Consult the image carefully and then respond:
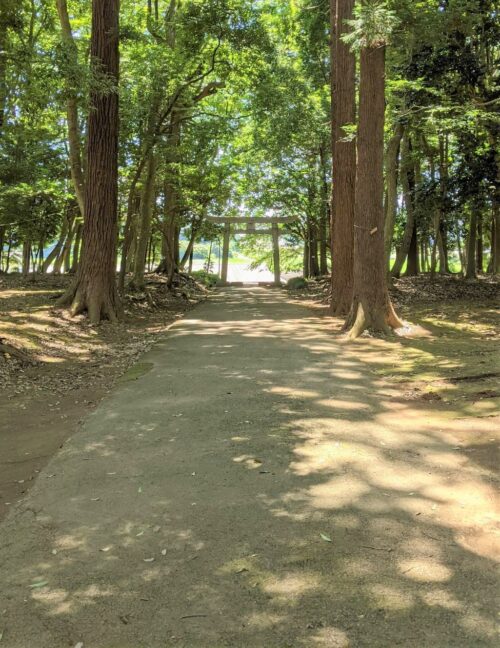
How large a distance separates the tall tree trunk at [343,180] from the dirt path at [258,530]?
7793 millimetres

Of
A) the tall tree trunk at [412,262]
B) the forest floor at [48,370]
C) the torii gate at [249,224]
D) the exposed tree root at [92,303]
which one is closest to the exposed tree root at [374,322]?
the forest floor at [48,370]

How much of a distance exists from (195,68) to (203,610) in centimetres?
1452

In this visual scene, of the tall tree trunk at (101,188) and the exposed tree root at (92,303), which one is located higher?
the tall tree trunk at (101,188)

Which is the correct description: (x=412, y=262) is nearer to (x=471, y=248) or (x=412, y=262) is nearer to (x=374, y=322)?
(x=471, y=248)

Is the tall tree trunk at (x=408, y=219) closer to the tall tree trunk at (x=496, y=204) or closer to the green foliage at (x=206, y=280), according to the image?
the tall tree trunk at (x=496, y=204)

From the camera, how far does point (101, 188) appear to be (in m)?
11.5

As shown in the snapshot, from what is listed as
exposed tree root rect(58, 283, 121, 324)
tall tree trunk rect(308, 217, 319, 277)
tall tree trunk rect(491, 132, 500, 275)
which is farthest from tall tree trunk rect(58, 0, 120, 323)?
tall tree trunk rect(308, 217, 319, 277)

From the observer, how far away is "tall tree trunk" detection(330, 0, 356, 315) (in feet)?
44.0

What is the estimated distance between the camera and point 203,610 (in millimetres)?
2377

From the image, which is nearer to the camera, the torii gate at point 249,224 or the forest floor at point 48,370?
the forest floor at point 48,370

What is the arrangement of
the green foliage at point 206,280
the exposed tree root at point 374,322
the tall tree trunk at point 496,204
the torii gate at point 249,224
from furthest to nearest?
the green foliage at point 206,280, the torii gate at point 249,224, the tall tree trunk at point 496,204, the exposed tree root at point 374,322

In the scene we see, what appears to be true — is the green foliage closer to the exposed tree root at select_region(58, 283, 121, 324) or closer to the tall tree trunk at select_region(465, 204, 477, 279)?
the tall tree trunk at select_region(465, 204, 477, 279)

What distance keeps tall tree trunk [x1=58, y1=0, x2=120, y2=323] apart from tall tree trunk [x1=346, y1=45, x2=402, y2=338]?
502 centimetres

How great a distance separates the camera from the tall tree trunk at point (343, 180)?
1341 cm
